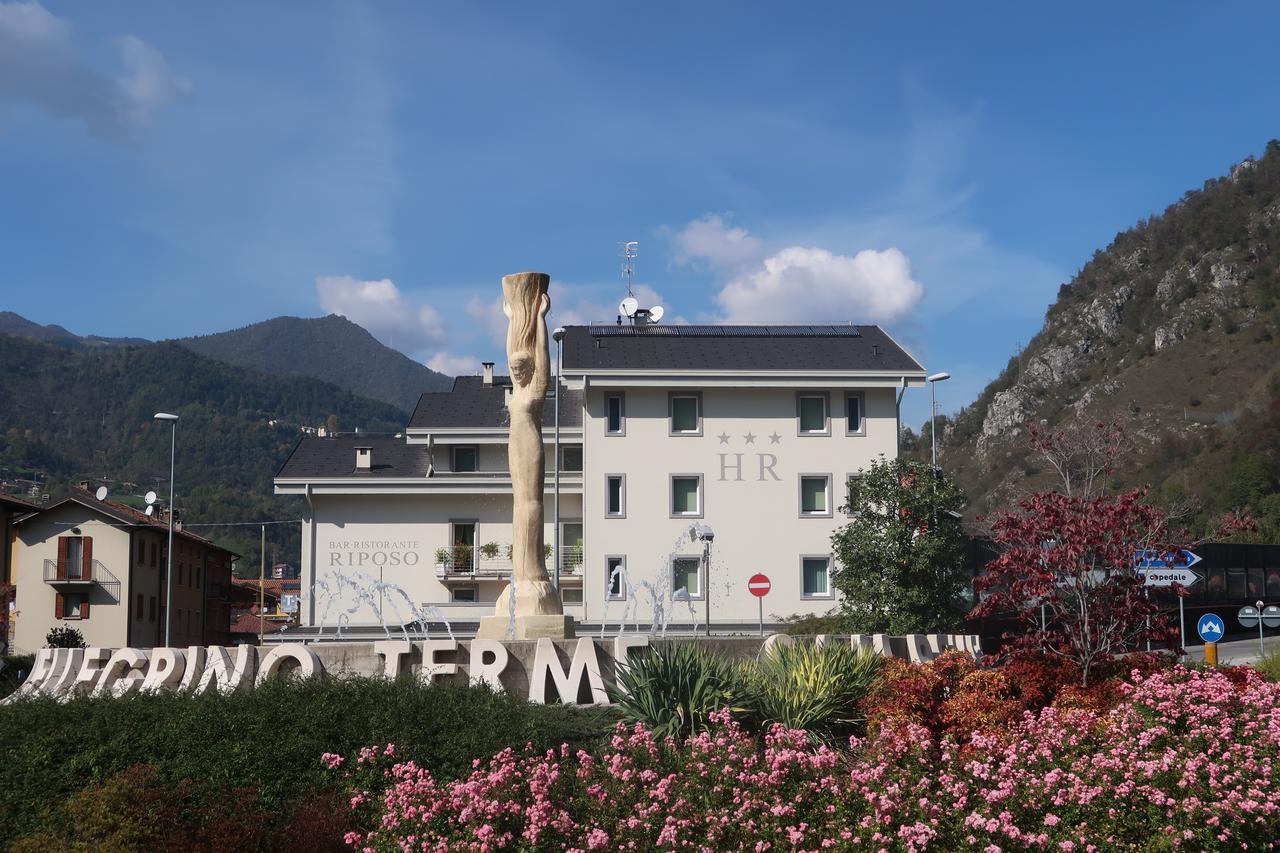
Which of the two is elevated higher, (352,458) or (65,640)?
(352,458)

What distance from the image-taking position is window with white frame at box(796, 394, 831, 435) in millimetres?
45938

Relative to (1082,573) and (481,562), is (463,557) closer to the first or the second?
(481,562)

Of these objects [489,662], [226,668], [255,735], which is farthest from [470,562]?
[255,735]

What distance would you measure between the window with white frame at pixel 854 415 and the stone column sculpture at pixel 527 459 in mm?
26304

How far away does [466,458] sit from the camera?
163ft

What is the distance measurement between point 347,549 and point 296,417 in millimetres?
148483

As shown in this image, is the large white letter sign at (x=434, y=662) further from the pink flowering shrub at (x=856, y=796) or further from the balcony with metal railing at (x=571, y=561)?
the balcony with metal railing at (x=571, y=561)

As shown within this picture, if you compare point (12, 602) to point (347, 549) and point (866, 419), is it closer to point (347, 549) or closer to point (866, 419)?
point (347, 549)

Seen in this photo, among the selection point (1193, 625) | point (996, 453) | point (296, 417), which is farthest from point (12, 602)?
point (296, 417)

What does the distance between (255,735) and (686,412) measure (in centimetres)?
3317

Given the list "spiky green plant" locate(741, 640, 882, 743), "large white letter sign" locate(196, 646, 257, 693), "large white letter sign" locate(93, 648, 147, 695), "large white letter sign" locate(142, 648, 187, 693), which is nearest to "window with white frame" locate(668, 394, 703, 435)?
"large white letter sign" locate(93, 648, 147, 695)

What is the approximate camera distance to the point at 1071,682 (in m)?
16.2

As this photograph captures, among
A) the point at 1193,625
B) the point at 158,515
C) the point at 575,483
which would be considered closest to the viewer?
the point at 1193,625

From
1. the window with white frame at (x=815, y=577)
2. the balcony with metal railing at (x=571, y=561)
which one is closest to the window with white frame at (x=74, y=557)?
the balcony with metal railing at (x=571, y=561)
